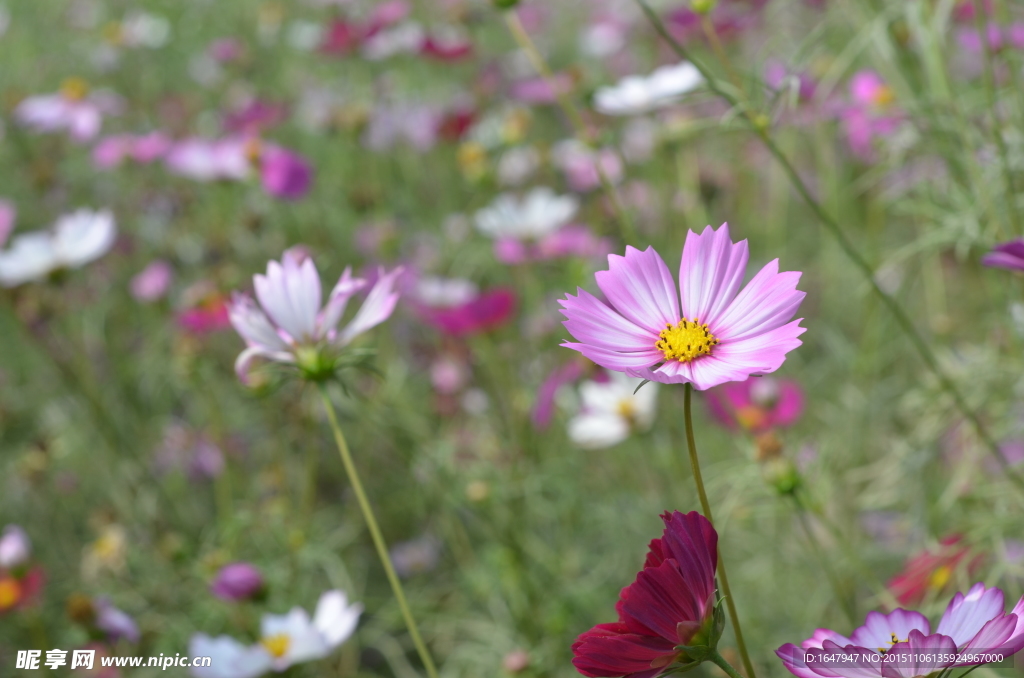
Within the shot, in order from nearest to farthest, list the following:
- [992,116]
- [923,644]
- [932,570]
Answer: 1. [923,644]
2. [992,116]
3. [932,570]

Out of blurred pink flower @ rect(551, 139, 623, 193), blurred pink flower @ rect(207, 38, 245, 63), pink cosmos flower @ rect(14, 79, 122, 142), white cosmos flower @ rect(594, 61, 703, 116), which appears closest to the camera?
white cosmos flower @ rect(594, 61, 703, 116)

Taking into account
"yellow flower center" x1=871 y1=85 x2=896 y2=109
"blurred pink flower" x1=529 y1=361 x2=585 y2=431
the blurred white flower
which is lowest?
"blurred pink flower" x1=529 y1=361 x2=585 y2=431

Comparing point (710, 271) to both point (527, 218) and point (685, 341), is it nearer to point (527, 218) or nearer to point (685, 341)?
point (685, 341)

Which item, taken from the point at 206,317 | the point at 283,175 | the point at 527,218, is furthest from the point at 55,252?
the point at 527,218

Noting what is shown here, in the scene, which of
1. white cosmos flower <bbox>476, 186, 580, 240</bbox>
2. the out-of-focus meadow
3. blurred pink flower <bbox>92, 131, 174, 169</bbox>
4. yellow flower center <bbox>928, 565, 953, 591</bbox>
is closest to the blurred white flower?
the out-of-focus meadow

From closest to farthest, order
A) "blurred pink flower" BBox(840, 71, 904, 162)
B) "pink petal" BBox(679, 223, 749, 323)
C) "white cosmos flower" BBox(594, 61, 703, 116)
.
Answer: "pink petal" BBox(679, 223, 749, 323), "white cosmos flower" BBox(594, 61, 703, 116), "blurred pink flower" BBox(840, 71, 904, 162)

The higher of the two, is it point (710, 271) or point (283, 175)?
point (283, 175)

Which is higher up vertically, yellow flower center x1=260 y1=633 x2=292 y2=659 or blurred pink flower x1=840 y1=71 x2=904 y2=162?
blurred pink flower x1=840 y1=71 x2=904 y2=162

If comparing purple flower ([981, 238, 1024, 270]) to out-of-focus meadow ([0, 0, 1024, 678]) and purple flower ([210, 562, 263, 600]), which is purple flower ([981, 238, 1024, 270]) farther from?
purple flower ([210, 562, 263, 600])
